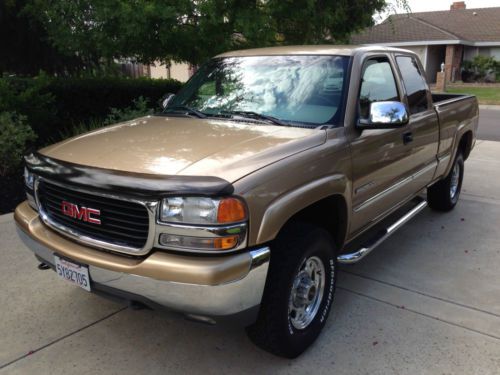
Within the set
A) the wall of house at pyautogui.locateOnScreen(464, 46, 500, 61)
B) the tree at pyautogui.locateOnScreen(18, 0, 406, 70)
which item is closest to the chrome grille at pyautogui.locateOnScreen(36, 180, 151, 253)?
the tree at pyautogui.locateOnScreen(18, 0, 406, 70)

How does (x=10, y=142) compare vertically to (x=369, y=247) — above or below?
above

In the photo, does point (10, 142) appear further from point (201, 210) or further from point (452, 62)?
point (452, 62)

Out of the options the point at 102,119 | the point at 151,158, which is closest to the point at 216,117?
the point at 151,158

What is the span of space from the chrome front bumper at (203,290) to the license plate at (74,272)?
130 mm

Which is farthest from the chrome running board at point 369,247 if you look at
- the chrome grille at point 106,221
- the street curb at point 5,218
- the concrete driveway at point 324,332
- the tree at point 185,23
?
the tree at point 185,23

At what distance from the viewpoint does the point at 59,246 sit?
9.14 ft

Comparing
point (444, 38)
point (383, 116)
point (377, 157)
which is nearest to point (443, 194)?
point (377, 157)

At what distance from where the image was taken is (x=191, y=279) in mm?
2322

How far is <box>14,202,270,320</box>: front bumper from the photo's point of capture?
2332 mm

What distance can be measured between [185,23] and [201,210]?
18.6ft

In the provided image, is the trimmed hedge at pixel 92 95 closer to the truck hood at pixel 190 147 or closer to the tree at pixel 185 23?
the tree at pixel 185 23

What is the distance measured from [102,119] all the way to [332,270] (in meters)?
6.46

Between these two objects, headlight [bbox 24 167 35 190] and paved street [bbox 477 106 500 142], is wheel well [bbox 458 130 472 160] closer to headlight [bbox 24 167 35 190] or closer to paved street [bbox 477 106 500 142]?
headlight [bbox 24 167 35 190]

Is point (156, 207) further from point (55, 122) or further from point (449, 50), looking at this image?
point (449, 50)
